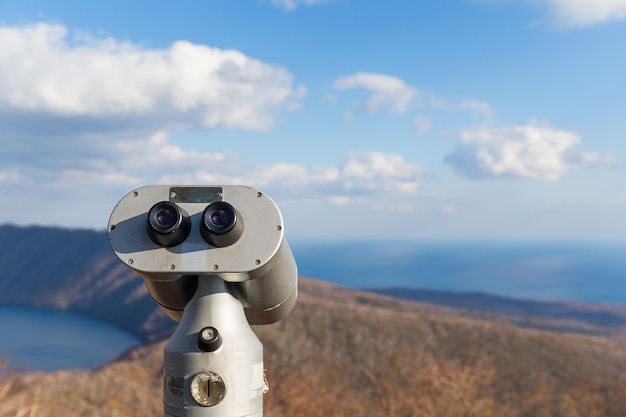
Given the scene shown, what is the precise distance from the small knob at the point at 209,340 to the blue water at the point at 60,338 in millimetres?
31749

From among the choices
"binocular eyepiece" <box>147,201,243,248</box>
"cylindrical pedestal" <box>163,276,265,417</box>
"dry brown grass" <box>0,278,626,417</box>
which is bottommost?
"dry brown grass" <box>0,278,626,417</box>

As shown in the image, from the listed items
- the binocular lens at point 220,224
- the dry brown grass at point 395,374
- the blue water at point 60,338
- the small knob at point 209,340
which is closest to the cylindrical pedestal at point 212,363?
the small knob at point 209,340

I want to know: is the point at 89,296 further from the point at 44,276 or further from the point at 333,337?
the point at 333,337

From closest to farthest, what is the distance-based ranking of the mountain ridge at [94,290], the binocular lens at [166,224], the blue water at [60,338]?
the binocular lens at [166,224], the blue water at [60,338], the mountain ridge at [94,290]

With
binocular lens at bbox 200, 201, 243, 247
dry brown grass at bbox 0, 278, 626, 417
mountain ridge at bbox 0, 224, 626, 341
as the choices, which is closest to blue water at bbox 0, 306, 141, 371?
mountain ridge at bbox 0, 224, 626, 341

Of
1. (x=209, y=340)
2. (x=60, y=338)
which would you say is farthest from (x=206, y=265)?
(x=60, y=338)

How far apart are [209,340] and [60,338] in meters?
47.0

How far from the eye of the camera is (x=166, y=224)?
2105 mm

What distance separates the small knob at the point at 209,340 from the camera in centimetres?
212

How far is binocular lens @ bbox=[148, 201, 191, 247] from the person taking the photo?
6.85 ft

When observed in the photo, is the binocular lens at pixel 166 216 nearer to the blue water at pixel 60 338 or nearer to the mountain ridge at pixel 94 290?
the blue water at pixel 60 338

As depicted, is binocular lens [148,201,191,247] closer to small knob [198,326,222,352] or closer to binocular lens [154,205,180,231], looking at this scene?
binocular lens [154,205,180,231]

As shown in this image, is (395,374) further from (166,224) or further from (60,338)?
(60,338)

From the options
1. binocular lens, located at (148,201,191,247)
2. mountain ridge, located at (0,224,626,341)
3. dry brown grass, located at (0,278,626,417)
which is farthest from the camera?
mountain ridge, located at (0,224,626,341)
